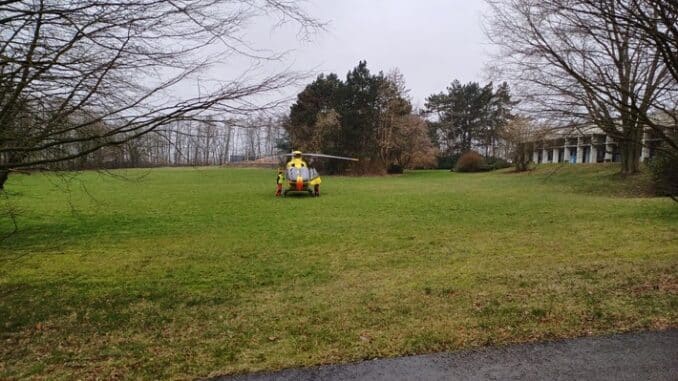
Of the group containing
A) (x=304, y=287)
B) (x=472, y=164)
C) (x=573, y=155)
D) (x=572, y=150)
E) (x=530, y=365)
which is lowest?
(x=304, y=287)

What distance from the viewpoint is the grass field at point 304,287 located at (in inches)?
150

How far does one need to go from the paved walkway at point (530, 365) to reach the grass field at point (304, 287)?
19 cm

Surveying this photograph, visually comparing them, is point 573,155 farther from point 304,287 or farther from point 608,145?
point 304,287

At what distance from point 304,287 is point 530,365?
3343mm

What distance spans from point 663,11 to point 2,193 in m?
8.58

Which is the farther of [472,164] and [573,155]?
[573,155]

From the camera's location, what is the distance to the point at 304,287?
6086 millimetres

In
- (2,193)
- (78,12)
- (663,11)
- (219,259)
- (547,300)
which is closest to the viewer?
(78,12)

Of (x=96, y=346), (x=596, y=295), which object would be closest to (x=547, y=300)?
(x=596, y=295)

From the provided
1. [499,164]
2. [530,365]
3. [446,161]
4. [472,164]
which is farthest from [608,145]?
[446,161]

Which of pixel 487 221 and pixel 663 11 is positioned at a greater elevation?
pixel 663 11

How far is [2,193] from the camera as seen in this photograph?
279 inches

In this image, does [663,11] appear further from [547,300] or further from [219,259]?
[219,259]

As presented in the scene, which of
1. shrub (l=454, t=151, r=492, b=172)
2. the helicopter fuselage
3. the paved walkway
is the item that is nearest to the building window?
shrub (l=454, t=151, r=492, b=172)
